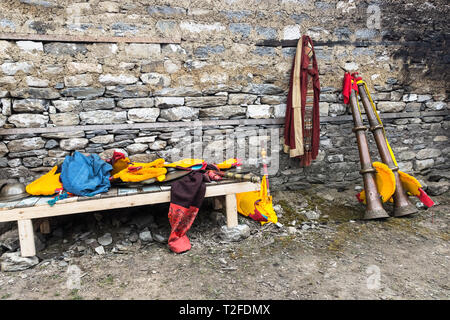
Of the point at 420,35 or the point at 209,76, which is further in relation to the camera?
the point at 420,35

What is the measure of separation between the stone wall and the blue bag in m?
0.49

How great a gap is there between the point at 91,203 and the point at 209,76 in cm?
206

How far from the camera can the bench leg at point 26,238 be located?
2.54m

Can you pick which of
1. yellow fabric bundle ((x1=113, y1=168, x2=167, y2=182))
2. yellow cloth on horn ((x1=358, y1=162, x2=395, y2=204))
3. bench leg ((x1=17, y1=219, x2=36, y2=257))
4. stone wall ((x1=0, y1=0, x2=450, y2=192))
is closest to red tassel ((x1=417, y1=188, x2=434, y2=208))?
yellow cloth on horn ((x1=358, y1=162, x2=395, y2=204))

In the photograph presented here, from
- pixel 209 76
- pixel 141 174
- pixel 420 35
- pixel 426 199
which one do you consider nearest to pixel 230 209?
pixel 141 174

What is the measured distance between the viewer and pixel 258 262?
2.58m

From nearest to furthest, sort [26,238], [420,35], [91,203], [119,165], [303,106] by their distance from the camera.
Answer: [26,238] < [91,203] < [119,165] < [303,106] < [420,35]

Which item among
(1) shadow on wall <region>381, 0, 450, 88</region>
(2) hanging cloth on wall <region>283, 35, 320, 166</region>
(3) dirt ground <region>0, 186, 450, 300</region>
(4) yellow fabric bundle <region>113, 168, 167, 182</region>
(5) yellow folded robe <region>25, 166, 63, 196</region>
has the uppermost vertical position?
(1) shadow on wall <region>381, 0, 450, 88</region>

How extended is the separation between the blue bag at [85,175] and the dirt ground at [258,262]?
0.56m

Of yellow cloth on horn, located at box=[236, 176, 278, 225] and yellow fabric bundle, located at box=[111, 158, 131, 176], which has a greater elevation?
yellow fabric bundle, located at box=[111, 158, 131, 176]

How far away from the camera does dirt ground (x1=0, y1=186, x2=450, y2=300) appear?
2.18 meters

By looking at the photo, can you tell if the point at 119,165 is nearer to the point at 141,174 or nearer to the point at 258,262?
the point at 141,174

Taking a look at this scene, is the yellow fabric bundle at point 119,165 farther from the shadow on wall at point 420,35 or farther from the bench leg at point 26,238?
the shadow on wall at point 420,35

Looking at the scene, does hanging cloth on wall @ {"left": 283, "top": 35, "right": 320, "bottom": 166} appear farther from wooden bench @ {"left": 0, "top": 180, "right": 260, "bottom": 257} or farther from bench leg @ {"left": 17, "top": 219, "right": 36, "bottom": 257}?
bench leg @ {"left": 17, "top": 219, "right": 36, "bottom": 257}
